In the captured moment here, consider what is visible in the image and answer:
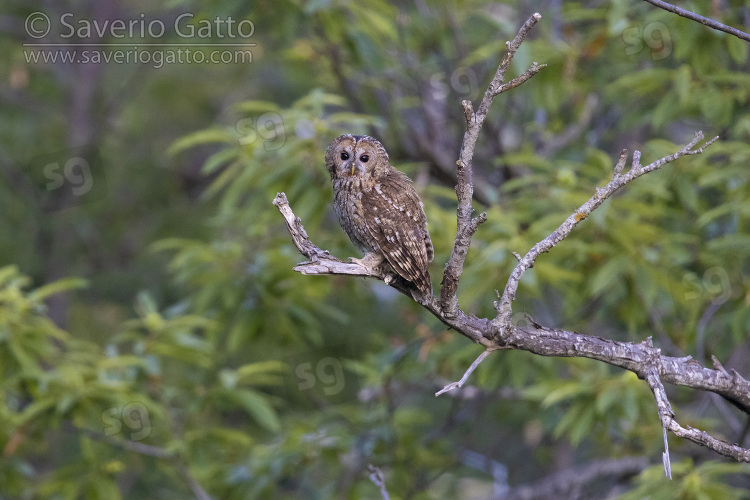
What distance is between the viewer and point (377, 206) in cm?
395

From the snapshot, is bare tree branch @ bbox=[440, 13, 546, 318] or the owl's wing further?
the owl's wing

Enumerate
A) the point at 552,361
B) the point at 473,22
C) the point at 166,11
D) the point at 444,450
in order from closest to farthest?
the point at 552,361 < the point at 444,450 < the point at 473,22 < the point at 166,11

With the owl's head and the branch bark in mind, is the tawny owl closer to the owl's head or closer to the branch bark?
the owl's head

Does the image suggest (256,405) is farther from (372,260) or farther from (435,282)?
(372,260)

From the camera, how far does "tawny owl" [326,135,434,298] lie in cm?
366

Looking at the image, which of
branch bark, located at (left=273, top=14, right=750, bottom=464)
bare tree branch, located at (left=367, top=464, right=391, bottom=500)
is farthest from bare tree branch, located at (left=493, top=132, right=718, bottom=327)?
bare tree branch, located at (left=367, top=464, right=391, bottom=500)

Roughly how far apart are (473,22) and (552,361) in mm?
4108

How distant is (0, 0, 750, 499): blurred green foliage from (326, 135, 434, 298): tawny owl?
27.7 inches

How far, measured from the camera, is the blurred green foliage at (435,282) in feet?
15.7

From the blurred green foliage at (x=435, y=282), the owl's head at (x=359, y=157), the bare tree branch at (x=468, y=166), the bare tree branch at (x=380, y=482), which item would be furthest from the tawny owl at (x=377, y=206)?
the bare tree branch at (x=380, y=482)

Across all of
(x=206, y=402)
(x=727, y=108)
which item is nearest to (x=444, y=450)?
(x=206, y=402)

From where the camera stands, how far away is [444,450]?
6.04m

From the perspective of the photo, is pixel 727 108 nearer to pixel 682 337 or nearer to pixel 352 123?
pixel 682 337

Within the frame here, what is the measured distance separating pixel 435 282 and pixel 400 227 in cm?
169
